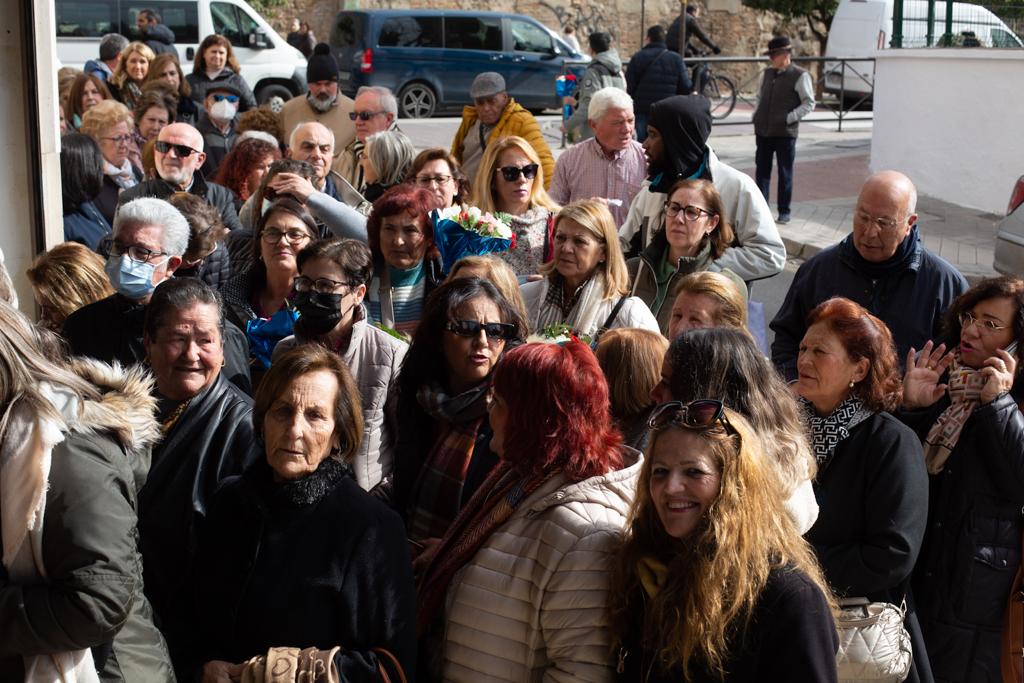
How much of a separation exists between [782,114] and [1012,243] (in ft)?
14.6

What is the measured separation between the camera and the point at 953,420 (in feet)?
13.2

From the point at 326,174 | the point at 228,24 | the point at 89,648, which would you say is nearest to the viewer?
the point at 89,648

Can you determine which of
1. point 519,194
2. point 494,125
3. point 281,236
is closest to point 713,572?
point 281,236

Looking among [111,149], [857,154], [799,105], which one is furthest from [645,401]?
[857,154]

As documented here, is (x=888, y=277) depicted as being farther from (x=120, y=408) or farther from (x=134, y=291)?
(x=120, y=408)

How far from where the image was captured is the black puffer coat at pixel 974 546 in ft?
12.8

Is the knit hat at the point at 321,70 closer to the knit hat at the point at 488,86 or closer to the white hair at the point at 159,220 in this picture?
the knit hat at the point at 488,86

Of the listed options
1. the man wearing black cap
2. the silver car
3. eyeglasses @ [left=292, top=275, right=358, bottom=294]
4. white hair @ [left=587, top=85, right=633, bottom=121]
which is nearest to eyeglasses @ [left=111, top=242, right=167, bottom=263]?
eyeglasses @ [left=292, top=275, right=358, bottom=294]

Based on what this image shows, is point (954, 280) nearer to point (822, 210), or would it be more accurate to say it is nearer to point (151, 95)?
point (151, 95)

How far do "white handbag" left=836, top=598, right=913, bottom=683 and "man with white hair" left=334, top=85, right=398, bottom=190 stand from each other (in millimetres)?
5738

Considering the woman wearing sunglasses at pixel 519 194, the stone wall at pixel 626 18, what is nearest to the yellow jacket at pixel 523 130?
the woman wearing sunglasses at pixel 519 194

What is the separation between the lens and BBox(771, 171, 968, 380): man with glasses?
5207mm

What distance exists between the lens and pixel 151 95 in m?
9.29

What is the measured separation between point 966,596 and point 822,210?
11.2m
